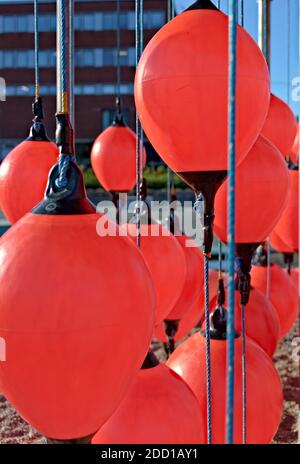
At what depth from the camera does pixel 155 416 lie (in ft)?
4.50

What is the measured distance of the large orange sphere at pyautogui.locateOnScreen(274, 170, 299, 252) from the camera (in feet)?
9.30

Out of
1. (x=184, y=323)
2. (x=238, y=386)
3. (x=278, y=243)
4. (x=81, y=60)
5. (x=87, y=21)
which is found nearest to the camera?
(x=238, y=386)

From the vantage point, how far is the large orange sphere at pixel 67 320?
803 millimetres

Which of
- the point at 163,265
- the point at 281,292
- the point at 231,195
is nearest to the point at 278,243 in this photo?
the point at 281,292

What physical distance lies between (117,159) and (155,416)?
91.5 inches

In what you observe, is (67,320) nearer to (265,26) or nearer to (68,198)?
(68,198)

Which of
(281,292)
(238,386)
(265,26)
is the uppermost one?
(265,26)

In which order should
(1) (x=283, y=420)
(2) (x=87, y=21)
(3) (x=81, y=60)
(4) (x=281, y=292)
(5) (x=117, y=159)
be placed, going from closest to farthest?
(4) (x=281, y=292)
(5) (x=117, y=159)
(1) (x=283, y=420)
(2) (x=87, y=21)
(3) (x=81, y=60)

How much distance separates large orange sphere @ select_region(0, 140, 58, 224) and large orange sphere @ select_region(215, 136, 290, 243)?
67 centimetres

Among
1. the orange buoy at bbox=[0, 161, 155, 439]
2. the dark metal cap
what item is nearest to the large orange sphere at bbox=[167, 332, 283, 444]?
the orange buoy at bbox=[0, 161, 155, 439]

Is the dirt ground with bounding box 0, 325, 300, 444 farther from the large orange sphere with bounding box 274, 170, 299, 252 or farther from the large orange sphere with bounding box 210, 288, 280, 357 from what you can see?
the large orange sphere with bounding box 210, 288, 280, 357

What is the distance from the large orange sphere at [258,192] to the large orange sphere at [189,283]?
0.78m

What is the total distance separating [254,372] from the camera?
177cm

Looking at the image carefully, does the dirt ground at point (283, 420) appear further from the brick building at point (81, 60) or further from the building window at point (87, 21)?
the building window at point (87, 21)
